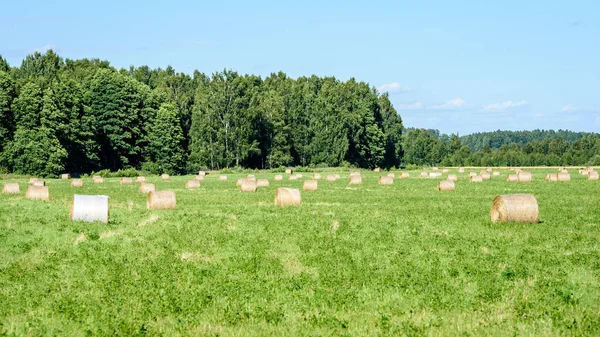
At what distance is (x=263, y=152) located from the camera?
12456cm

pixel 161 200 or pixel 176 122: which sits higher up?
pixel 176 122

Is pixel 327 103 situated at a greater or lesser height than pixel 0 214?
greater

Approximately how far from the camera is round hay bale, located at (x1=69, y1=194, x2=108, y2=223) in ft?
85.2

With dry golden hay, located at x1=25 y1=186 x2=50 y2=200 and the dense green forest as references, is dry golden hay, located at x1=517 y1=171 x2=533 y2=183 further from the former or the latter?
the dense green forest

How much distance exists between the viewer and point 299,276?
17.0 meters

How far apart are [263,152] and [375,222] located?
9921 centimetres

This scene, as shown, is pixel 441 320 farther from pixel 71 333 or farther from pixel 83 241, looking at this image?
pixel 83 241

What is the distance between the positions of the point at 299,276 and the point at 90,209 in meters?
12.0

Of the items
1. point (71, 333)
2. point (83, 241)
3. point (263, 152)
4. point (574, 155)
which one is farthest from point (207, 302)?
point (574, 155)

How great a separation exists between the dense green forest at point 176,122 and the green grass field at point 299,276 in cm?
6610

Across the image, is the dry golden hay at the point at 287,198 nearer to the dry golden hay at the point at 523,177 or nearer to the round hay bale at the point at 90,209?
the round hay bale at the point at 90,209

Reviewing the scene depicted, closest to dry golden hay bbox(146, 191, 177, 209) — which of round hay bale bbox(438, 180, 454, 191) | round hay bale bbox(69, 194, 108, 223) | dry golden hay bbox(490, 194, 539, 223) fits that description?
round hay bale bbox(69, 194, 108, 223)

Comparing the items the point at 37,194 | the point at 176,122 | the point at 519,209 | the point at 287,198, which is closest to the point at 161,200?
the point at 287,198

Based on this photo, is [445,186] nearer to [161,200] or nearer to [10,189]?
[161,200]
